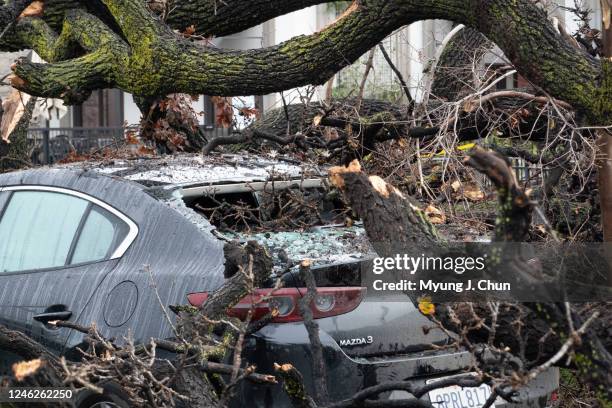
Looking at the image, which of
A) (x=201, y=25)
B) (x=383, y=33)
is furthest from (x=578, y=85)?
(x=201, y=25)

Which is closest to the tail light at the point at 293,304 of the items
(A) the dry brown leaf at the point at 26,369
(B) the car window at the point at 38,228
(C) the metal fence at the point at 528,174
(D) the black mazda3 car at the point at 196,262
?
(D) the black mazda3 car at the point at 196,262

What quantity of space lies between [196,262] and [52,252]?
3.65 ft

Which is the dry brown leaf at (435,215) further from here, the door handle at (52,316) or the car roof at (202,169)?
the door handle at (52,316)

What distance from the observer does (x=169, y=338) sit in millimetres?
4504

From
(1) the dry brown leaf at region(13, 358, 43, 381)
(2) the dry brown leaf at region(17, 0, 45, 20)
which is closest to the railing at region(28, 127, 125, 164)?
(2) the dry brown leaf at region(17, 0, 45, 20)

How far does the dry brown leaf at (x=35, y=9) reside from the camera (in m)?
8.05

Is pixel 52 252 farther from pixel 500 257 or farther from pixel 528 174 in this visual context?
pixel 528 174

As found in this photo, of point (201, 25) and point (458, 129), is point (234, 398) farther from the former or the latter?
point (201, 25)

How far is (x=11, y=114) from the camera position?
923cm

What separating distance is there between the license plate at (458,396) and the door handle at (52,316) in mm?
1750

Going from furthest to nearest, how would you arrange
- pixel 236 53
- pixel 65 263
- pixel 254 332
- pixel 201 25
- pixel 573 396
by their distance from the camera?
pixel 201 25 < pixel 236 53 < pixel 573 396 < pixel 65 263 < pixel 254 332

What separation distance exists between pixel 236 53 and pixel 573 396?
9.50ft

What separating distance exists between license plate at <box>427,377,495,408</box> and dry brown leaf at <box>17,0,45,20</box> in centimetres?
498

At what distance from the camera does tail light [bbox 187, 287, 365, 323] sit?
4316mm
